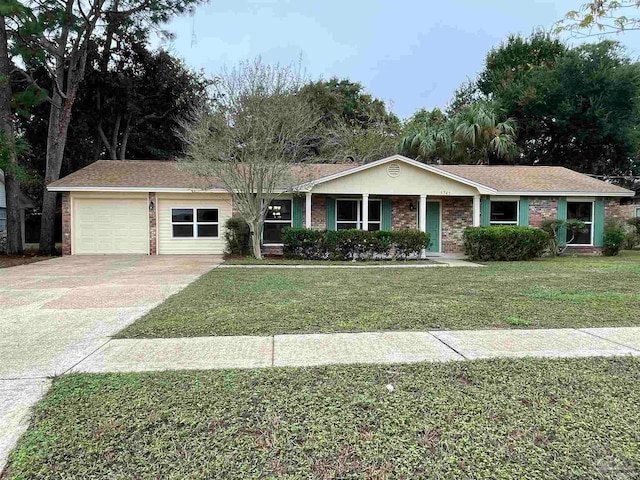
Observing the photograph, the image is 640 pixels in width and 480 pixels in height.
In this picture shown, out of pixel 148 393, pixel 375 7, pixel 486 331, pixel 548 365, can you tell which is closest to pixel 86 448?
pixel 148 393

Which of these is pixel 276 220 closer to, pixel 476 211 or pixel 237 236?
pixel 237 236

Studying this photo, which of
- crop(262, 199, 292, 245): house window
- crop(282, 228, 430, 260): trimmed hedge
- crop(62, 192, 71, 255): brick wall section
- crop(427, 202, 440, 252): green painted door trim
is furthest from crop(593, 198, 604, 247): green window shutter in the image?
crop(62, 192, 71, 255): brick wall section

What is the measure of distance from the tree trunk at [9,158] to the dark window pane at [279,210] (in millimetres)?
8613

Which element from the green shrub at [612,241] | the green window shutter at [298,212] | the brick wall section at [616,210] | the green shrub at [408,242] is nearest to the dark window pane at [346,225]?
the green window shutter at [298,212]

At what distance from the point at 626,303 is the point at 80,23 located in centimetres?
1944

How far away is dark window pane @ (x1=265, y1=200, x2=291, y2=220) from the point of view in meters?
15.3

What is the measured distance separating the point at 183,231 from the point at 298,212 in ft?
14.2

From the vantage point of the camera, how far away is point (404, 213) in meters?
15.9

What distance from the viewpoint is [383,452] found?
2285 mm

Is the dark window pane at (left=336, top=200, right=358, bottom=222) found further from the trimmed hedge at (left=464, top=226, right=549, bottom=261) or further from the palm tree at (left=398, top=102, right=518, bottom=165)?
the palm tree at (left=398, top=102, right=518, bottom=165)

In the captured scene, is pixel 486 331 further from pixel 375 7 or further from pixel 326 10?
pixel 326 10

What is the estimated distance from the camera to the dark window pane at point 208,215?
15.4m

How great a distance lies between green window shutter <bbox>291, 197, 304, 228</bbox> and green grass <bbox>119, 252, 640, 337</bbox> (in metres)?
5.44

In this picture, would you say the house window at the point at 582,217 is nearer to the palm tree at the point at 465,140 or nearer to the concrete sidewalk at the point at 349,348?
the palm tree at the point at 465,140
